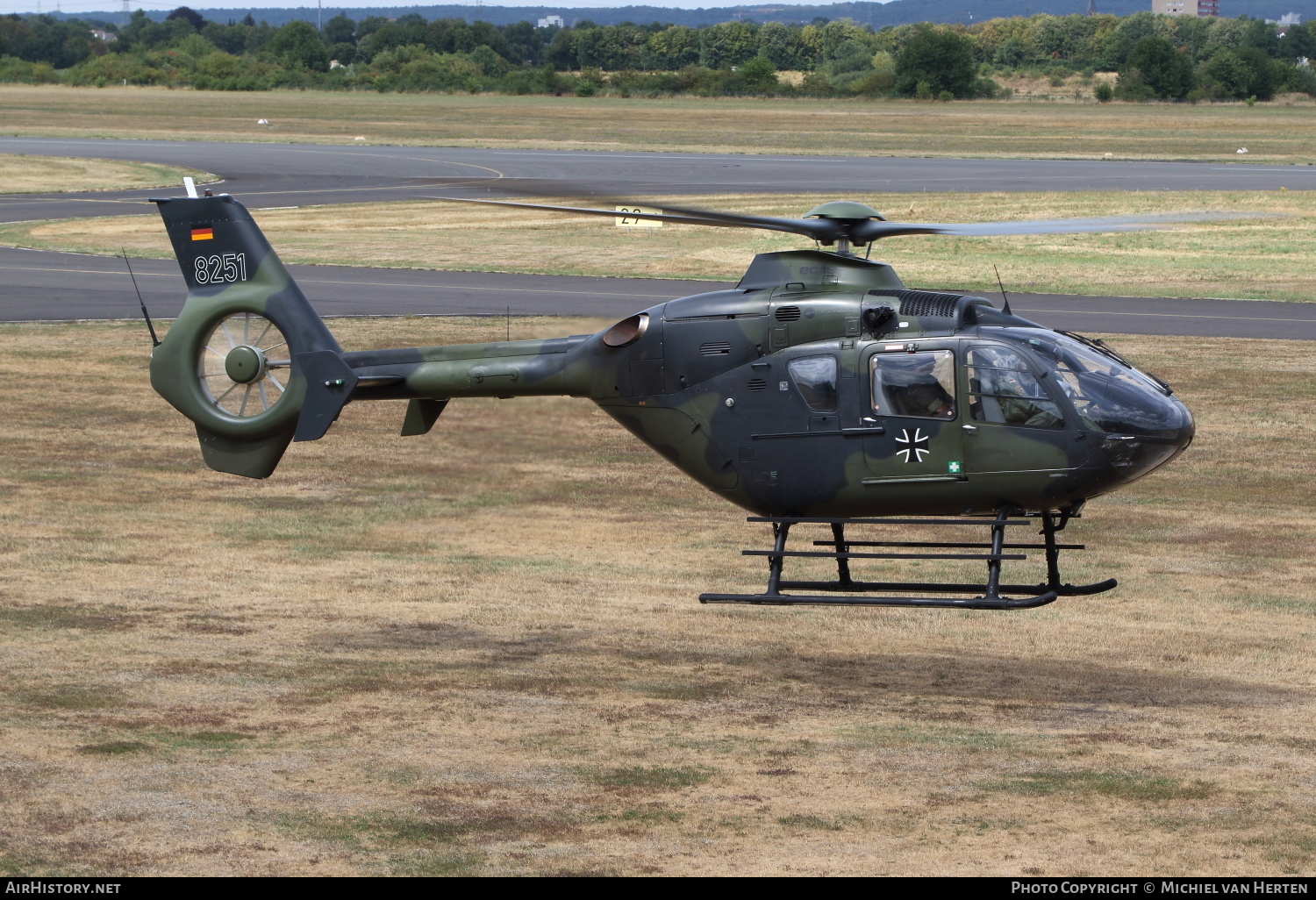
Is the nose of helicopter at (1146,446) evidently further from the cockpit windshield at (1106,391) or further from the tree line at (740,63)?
the tree line at (740,63)

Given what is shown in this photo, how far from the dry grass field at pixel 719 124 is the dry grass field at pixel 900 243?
22.2 metres

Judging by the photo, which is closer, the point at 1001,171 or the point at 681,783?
the point at 681,783

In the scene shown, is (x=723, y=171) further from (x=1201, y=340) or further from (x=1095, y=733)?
(x=1095, y=733)

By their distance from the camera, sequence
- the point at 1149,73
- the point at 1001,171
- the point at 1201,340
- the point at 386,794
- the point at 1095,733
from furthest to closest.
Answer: the point at 1149,73 < the point at 1001,171 < the point at 1201,340 < the point at 1095,733 < the point at 386,794

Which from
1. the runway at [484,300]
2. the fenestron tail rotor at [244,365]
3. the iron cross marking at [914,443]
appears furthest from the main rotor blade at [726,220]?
the runway at [484,300]

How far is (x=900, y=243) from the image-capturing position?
4584cm

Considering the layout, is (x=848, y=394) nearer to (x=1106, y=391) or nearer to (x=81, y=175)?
(x=1106, y=391)

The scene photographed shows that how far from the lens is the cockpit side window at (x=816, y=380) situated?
1370cm

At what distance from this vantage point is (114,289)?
3975 centimetres

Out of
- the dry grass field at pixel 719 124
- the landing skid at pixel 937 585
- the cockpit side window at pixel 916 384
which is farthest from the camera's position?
the dry grass field at pixel 719 124

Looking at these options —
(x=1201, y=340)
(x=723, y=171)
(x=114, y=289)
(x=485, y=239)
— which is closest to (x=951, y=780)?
(x=1201, y=340)

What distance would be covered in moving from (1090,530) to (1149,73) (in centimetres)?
9919

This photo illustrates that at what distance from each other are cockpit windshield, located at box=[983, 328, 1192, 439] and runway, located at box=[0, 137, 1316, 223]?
3865 cm
